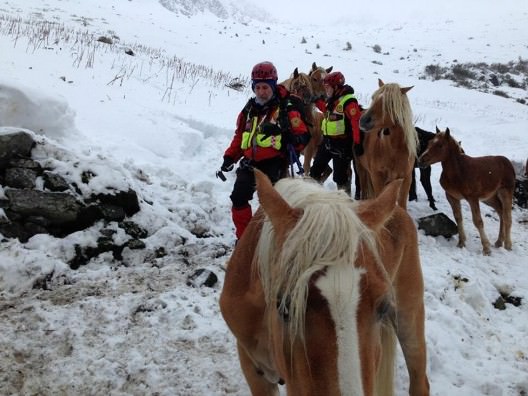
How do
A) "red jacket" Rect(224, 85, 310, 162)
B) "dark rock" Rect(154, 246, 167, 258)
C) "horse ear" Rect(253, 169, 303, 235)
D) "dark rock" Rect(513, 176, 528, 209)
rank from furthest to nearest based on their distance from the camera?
"dark rock" Rect(513, 176, 528, 209) < "dark rock" Rect(154, 246, 167, 258) < "red jacket" Rect(224, 85, 310, 162) < "horse ear" Rect(253, 169, 303, 235)

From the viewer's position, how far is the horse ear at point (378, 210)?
1996mm

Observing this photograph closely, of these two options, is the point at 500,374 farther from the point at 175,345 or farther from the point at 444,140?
the point at 444,140

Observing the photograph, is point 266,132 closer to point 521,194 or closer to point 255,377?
point 255,377

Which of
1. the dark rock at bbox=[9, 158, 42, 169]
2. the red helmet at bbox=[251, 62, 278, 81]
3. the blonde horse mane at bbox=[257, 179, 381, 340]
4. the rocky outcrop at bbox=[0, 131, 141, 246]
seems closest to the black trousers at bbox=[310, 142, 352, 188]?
the red helmet at bbox=[251, 62, 278, 81]

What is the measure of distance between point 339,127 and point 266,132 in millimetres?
2621

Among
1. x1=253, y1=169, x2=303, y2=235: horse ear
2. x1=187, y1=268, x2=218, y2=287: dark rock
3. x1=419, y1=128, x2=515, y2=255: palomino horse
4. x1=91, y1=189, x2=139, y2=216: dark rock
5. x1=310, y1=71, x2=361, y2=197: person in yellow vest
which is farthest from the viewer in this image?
x1=419, y1=128, x2=515, y2=255: palomino horse

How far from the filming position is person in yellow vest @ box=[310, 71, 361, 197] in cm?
681

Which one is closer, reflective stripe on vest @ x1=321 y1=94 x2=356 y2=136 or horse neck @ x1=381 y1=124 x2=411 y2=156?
horse neck @ x1=381 y1=124 x2=411 y2=156

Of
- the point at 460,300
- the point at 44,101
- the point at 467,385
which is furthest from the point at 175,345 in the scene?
the point at 44,101

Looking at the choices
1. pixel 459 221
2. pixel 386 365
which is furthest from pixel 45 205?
pixel 459 221

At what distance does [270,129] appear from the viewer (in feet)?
15.5

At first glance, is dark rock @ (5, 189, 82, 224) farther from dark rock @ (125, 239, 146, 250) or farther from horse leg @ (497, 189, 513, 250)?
horse leg @ (497, 189, 513, 250)

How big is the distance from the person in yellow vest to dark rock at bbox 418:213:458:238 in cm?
161

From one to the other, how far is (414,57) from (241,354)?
33804 millimetres
